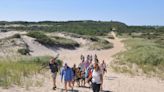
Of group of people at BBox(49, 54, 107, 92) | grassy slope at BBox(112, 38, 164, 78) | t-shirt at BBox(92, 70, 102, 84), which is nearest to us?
t-shirt at BBox(92, 70, 102, 84)

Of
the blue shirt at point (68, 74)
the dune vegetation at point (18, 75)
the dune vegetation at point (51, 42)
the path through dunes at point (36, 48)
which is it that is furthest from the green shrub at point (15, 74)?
the dune vegetation at point (51, 42)

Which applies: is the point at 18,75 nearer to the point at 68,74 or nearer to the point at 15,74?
the point at 15,74

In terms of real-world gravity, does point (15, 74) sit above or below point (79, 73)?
below

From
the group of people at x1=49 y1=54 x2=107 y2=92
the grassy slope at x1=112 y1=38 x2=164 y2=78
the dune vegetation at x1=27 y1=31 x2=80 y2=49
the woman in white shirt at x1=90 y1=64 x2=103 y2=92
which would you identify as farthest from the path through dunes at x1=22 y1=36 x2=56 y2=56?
the woman in white shirt at x1=90 y1=64 x2=103 y2=92

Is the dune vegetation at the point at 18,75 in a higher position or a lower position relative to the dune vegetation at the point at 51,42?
higher

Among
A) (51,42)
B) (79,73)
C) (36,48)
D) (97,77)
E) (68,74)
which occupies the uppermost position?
(97,77)

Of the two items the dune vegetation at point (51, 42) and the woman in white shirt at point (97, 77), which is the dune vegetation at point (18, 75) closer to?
the woman in white shirt at point (97, 77)

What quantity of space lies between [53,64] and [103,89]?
10.6 ft

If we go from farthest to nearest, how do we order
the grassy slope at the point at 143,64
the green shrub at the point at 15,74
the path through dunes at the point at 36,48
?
the path through dunes at the point at 36,48
the grassy slope at the point at 143,64
the green shrub at the point at 15,74

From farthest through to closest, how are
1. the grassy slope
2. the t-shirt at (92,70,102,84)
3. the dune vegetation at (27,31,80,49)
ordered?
the dune vegetation at (27,31,80,49)
the grassy slope
the t-shirt at (92,70,102,84)

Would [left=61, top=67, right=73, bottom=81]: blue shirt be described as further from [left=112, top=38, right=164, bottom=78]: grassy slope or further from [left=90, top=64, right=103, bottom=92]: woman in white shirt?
[left=112, top=38, right=164, bottom=78]: grassy slope

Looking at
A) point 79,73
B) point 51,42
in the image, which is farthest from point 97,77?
point 51,42

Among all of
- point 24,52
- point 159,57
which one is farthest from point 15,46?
point 159,57

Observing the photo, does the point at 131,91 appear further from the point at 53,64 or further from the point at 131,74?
the point at 131,74
